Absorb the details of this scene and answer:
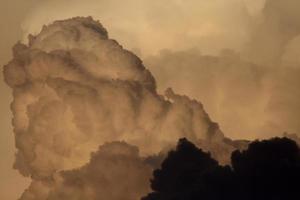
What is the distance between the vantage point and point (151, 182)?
16800 cm

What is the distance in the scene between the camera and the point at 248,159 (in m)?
163

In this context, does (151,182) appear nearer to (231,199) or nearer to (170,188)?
(170,188)

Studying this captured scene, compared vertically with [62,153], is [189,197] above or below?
below

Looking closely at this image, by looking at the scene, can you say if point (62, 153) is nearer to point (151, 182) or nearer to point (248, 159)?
point (151, 182)

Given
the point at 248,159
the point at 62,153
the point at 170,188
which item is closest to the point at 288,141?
the point at 248,159

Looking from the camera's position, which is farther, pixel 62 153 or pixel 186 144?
pixel 62 153

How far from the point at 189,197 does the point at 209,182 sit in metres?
3.20

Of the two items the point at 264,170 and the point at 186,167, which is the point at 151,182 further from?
the point at 264,170

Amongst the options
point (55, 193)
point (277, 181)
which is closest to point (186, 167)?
point (277, 181)

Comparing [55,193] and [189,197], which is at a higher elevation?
[55,193]

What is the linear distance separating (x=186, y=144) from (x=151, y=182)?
696 centimetres

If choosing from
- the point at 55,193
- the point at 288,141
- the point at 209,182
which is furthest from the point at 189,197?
the point at 55,193

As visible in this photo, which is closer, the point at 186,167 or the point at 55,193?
the point at 186,167

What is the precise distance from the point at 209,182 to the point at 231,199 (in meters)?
3.54
